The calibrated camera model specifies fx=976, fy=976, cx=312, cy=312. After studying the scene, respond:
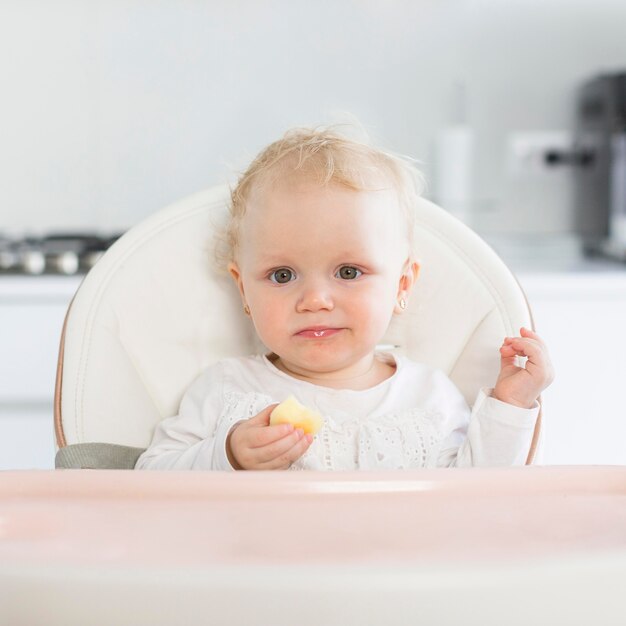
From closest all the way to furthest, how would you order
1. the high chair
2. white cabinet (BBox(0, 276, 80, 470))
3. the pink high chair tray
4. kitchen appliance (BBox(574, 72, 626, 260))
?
the pink high chair tray → the high chair → white cabinet (BBox(0, 276, 80, 470)) → kitchen appliance (BBox(574, 72, 626, 260))

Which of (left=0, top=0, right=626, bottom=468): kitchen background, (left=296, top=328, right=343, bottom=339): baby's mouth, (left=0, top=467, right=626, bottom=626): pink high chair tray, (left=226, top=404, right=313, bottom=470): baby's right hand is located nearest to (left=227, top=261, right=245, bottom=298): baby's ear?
(left=296, top=328, right=343, bottom=339): baby's mouth

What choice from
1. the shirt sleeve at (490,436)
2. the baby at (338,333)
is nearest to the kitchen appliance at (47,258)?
the baby at (338,333)

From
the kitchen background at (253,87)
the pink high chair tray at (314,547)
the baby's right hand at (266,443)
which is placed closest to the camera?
the pink high chair tray at (314,547)

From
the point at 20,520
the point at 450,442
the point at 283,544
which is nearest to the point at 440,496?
the point at 283,544

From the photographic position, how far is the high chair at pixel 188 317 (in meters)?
1.08

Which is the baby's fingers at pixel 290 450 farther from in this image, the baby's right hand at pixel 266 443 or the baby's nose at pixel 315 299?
the baby's nose at pixel 315 299

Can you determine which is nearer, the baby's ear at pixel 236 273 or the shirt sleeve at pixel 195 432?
the shirt sleeve at pixel 195 432

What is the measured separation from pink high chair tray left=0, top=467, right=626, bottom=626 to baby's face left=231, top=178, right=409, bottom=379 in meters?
0.40

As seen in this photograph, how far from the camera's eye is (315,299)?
100cm

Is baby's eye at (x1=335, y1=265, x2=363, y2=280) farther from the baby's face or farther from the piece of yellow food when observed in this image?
the piece of yellow food

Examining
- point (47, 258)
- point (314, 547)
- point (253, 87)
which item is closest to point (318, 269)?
point (314, 547)

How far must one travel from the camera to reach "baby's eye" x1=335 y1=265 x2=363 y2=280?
3.40ft

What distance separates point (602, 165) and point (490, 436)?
137cm

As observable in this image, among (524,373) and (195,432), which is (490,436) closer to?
(524,373)
